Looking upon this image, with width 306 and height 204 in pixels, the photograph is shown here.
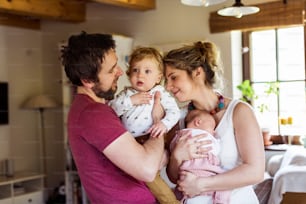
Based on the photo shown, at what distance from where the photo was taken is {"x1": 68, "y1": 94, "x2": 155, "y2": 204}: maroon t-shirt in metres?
0.51

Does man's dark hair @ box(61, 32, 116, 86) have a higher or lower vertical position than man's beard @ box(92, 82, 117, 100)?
higher

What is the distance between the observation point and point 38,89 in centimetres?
195

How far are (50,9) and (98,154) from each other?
1257 millimetres

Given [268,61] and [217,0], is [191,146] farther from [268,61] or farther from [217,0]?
[268,61]

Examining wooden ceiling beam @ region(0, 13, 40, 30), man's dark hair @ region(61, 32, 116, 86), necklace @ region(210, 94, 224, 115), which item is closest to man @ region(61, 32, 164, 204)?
man's dark hair @ region(61, 32, 116, 86)

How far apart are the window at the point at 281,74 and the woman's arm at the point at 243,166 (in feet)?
1.85

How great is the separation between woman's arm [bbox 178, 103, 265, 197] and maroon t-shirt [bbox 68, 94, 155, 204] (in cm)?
7

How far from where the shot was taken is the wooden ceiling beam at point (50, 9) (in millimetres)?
1551

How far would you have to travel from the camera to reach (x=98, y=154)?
53 centimetres

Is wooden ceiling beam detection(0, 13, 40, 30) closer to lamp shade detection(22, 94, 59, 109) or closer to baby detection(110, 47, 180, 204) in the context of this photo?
lamp shade detection(22, 94, 59, 109)

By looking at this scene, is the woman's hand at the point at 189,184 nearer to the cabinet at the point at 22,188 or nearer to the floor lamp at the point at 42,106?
the cabinet at the point at 22,188

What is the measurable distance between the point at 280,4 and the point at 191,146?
2.70ft

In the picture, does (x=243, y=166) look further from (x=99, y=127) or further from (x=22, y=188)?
(x=22, y=188)

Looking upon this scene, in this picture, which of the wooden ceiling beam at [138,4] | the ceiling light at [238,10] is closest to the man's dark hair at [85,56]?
the ceiling light at [238,10]
